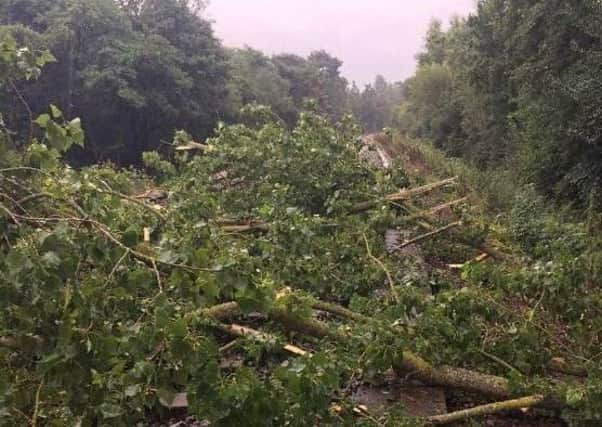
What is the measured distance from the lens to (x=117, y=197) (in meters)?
2.64

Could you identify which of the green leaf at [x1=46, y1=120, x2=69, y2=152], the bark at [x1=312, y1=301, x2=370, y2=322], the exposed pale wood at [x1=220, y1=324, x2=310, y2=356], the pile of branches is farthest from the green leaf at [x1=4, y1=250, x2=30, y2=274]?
the bark at [x1=312, y1=301, x2=370, y2=322]

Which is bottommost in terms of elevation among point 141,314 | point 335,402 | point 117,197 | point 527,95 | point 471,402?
point 471,402

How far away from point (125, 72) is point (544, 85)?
45.2 ft

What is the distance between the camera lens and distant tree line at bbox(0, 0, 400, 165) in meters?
20.2

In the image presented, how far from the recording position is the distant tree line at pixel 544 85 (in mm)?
10812

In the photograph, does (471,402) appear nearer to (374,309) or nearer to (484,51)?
(374,309)

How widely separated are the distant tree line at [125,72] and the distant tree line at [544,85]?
6013 millimetres

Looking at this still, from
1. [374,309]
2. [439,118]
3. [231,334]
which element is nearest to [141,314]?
[231,334]

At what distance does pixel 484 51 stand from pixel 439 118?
391 inches

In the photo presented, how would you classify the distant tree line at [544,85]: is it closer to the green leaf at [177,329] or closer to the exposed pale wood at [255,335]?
the exposed pale wood at [255,335]

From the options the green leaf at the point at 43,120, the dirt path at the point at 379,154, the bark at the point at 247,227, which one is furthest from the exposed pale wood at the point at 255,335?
the dirt path at the point at 379,154

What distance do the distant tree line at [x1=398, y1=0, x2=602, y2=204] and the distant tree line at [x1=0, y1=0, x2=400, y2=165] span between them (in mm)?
6013

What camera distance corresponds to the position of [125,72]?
20.3 metres

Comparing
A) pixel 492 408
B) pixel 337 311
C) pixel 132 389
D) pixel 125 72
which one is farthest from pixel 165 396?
pixel 125 72
